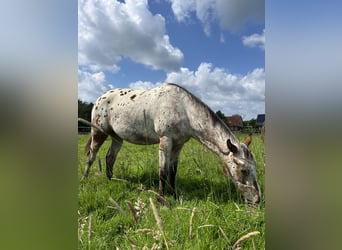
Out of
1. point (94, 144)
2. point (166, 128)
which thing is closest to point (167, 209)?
point (166, 128)

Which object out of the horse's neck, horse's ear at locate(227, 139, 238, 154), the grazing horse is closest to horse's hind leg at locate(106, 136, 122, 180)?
the grazing horse

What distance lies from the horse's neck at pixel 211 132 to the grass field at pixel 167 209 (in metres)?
0.06

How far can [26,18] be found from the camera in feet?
2.03

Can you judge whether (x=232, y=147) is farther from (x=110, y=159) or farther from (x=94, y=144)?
(x=94, y=144)

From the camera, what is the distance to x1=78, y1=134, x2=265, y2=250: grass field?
1074mm

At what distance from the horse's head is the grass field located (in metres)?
0.05

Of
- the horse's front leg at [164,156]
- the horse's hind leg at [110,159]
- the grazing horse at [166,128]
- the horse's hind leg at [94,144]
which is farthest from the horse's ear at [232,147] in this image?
the horse's hind leg at [94,144]

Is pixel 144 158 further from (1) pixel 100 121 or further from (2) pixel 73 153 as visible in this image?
(2) pixel 73 153

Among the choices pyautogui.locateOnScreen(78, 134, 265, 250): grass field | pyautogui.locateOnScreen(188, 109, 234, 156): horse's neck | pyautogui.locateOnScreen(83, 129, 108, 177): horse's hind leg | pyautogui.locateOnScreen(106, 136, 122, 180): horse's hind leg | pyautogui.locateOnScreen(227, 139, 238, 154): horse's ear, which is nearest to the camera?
pyautogui.locateOnScreen(78, 134, 265, 250): grass field

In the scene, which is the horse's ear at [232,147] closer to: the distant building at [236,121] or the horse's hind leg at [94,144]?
the distant building at [236,121]

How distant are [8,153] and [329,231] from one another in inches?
22.5

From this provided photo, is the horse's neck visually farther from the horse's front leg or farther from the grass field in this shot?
the horse's front leg

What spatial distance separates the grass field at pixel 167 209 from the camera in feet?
3.52

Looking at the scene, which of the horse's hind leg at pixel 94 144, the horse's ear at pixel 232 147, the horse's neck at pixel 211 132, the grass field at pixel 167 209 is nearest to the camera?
the grass field at pixel 167 209
